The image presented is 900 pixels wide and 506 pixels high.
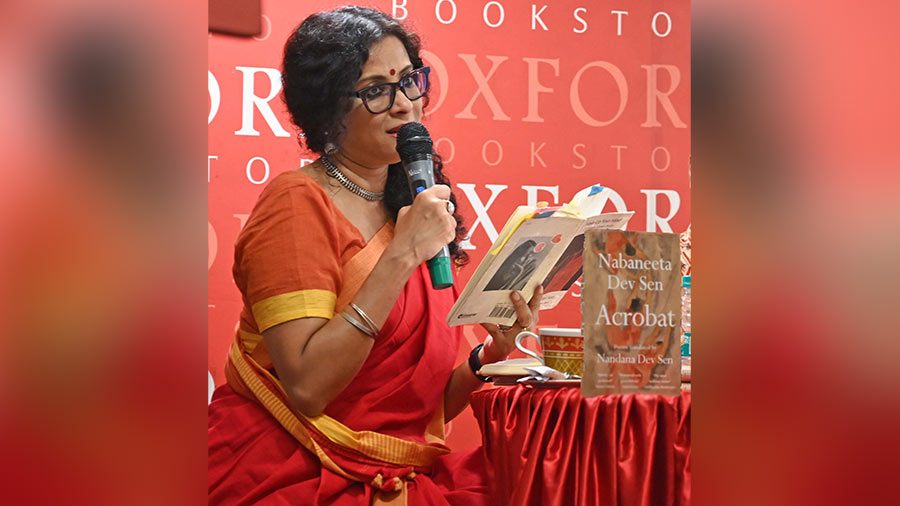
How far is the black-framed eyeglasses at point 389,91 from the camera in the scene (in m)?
1.92

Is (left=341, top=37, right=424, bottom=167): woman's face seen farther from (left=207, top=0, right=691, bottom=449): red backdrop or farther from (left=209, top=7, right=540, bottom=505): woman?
(left=207, top=0, right=691, bottom=449): red backdrop

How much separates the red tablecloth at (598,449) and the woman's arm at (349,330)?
37cm

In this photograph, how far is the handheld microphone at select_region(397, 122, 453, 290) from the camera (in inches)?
67.5

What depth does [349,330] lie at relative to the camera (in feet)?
5.45

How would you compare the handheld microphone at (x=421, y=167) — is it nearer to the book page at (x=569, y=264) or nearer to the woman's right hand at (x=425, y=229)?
the woman's right hand at (x=425, y=229)

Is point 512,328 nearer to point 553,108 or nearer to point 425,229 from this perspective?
point 425,229

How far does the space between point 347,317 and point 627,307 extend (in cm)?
69

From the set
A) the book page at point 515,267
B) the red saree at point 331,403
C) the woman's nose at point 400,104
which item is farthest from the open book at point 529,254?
the woman's nose at point 400,104

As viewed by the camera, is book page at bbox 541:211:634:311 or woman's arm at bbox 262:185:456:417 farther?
woman's arm at bbox 262:185:456:417

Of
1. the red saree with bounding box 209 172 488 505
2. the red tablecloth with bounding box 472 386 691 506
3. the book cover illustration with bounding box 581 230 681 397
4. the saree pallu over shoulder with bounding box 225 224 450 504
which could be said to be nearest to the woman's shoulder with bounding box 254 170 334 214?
the red saree with bounding box 209 172 488 505

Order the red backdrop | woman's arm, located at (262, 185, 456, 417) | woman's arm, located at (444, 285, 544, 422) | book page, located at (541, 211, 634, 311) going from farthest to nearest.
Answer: the red backdrop
woman's arm, located at (444, 285, 544, 422)
woman's arm, located at (262, 185, 456, 417)
book page, located at (541, 211, 634, 311)

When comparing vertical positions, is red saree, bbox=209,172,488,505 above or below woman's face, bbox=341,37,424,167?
below
